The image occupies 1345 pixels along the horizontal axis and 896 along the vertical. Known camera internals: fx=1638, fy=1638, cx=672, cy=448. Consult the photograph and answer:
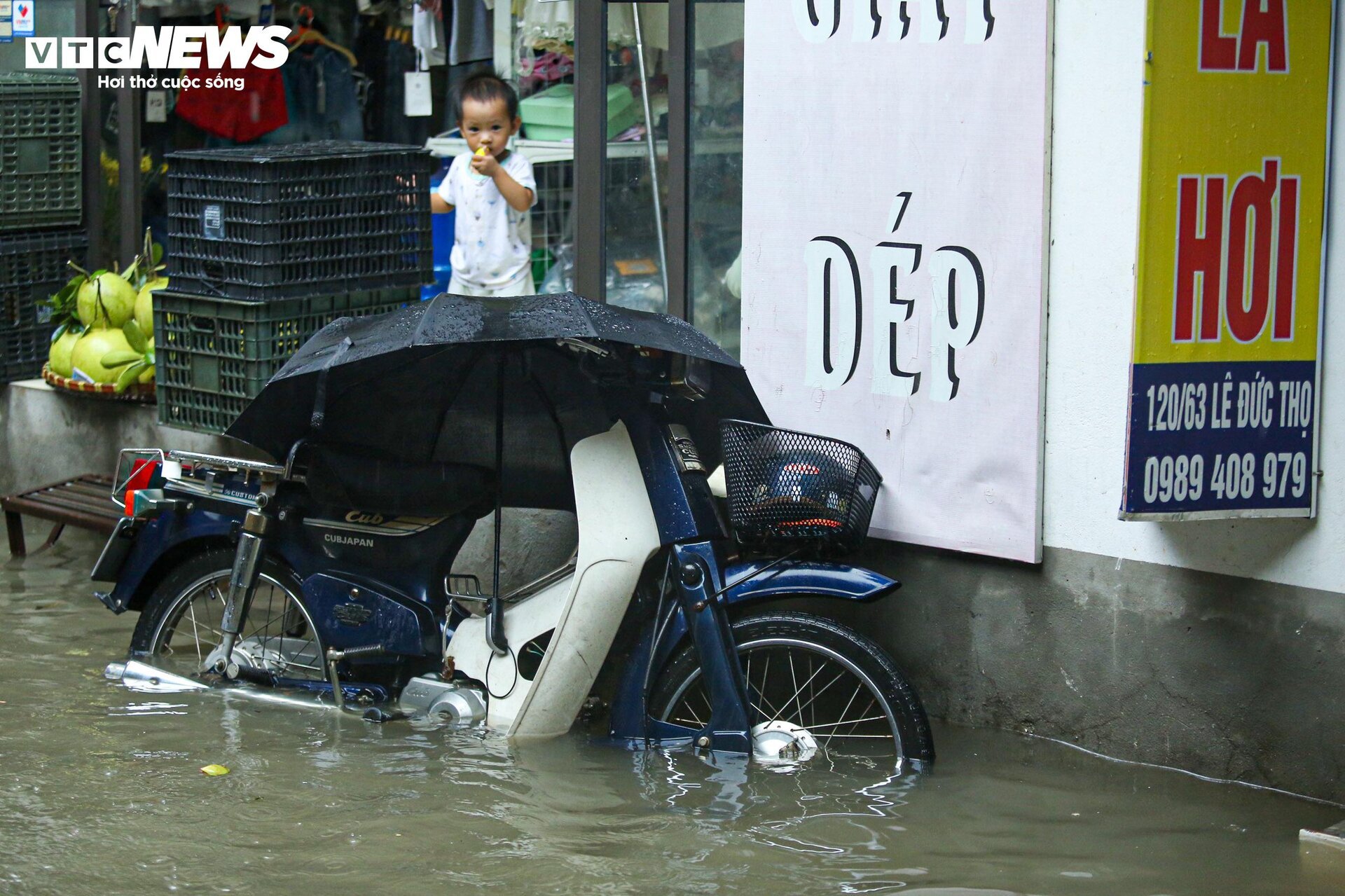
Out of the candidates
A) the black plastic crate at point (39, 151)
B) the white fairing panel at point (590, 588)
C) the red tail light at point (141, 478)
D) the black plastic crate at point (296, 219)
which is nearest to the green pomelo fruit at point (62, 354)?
the black plastic crate at point (39, 151)

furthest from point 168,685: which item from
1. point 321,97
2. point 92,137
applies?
point 321,97

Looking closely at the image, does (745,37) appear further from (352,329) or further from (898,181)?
(352,329)

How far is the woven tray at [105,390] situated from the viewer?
7496 mm

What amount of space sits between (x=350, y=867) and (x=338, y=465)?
147 cm

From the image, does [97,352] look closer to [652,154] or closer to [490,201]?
[490,201]

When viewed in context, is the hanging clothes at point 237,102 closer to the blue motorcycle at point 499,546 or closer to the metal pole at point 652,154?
the metal pole at point 652,154

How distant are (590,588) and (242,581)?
1231 mm

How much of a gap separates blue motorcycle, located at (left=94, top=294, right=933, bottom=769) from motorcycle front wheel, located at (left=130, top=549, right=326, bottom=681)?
0.01 metres

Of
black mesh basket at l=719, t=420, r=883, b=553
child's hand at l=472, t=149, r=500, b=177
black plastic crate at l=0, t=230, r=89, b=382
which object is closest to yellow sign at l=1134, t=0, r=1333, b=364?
black mesh basket at l=719, t=420, r=883, b=553

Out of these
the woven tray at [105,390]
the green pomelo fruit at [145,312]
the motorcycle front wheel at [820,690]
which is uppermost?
the green pomelo fruit at [145,312]

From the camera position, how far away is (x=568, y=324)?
4434 mm

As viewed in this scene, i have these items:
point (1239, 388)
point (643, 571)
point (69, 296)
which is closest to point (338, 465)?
point (643, 571)

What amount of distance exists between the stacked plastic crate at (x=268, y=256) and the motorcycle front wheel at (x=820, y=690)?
2.43 m

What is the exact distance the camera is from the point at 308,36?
8812 millimetres
